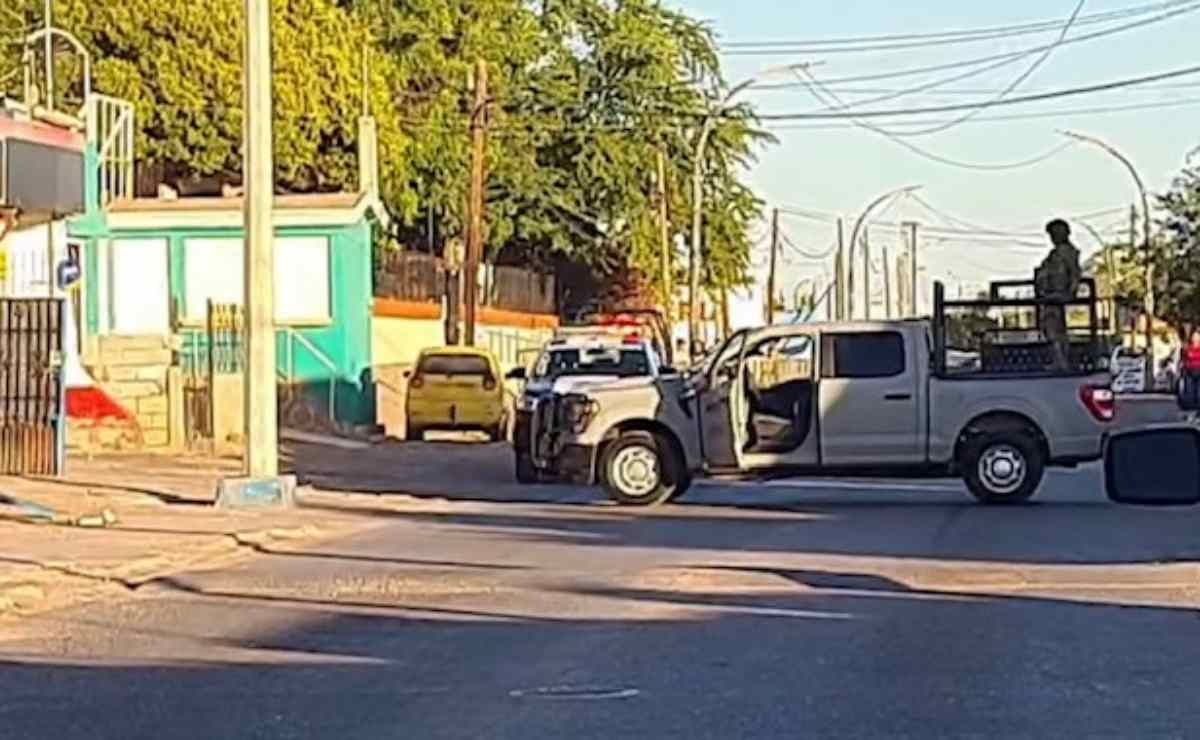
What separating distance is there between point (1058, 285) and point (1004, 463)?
2179mm

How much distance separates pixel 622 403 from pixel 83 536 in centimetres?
621

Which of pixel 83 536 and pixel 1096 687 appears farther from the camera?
pixel 83 536

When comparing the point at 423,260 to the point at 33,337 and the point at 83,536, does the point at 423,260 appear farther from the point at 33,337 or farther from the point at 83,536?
the point at 83,536

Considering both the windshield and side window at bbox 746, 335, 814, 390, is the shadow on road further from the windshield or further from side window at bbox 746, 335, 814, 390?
the windshield

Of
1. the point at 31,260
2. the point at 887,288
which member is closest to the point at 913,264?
the point at 887,288

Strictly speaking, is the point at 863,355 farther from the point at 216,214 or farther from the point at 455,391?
the point at 216,214

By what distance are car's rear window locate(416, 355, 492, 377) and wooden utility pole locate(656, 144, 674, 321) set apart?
67.5ft

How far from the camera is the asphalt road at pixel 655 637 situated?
11.3 m

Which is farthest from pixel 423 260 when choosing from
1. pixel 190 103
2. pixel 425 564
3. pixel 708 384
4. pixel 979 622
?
pixel 979 622

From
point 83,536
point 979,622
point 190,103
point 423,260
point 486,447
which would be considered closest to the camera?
point 979,622

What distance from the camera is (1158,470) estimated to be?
25.3ft

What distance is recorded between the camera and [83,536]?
22.4 meters

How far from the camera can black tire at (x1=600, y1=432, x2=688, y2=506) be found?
2628 centimetres

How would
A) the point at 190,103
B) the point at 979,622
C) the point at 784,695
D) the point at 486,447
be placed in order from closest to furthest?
the point at 784,695 < the point at 979,622 < the point at 486,447 < the point at 190,103
